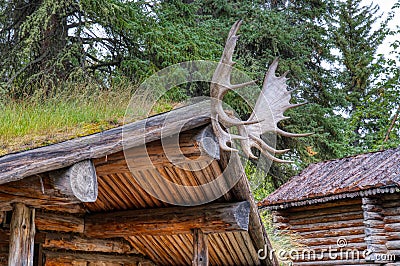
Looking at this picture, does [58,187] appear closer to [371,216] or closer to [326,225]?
[371,216]

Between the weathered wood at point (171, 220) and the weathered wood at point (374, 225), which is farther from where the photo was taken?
the weathered wood at point (374, 225)

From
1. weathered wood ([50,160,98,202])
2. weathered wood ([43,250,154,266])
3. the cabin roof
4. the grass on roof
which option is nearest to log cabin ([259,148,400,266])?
the cabin roof

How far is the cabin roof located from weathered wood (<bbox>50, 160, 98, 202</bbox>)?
25.5 feet

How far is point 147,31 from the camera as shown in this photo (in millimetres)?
11992

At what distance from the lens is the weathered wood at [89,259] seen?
245 inches

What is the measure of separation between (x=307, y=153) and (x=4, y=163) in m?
12.5

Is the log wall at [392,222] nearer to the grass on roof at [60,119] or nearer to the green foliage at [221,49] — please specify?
the green foliage at [221,49]

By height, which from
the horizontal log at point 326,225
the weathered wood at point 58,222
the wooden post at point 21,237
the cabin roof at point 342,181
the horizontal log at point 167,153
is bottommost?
the wooden post at point 21,237

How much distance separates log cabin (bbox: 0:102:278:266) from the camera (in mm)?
4172

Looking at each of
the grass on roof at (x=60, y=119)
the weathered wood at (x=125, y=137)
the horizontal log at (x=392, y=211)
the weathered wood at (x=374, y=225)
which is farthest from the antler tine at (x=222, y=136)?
the horizontal log at (x=392, y=211)

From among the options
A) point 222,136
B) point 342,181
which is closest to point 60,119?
point 222,136

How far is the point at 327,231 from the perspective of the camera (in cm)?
1253

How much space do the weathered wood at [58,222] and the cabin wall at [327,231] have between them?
7.52m

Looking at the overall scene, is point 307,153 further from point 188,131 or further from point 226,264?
point 188,131
